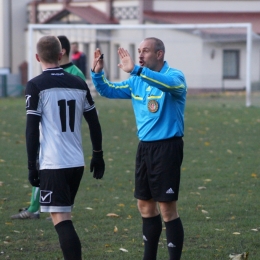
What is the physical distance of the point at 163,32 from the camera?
28.8 meters

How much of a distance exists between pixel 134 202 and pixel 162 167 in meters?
3.20

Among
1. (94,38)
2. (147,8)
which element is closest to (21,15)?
(147,8)

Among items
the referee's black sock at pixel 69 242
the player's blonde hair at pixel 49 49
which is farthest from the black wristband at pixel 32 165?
the player's blonde hair at pixel 49 49

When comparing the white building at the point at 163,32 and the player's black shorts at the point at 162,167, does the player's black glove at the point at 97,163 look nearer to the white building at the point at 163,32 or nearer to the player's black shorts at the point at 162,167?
the player's black shorts at the point at 162,167

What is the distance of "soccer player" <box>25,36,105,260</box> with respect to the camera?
5.27 meters

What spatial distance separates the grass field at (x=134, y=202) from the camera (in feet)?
21.4

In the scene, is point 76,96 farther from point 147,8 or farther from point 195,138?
point 147,8

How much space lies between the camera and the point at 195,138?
15.4 m

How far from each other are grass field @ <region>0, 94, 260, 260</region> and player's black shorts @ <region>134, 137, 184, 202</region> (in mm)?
852

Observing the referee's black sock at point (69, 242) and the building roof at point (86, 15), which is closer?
the referee's black sock at point (69, 242)

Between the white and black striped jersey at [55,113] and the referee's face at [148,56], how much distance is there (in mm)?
601

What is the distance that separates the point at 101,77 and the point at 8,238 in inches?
81.3

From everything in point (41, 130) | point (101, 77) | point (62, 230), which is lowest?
point (62, 230)

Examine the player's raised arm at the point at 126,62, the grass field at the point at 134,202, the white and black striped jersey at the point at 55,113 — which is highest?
the player's raised arm at the point at 126,62
